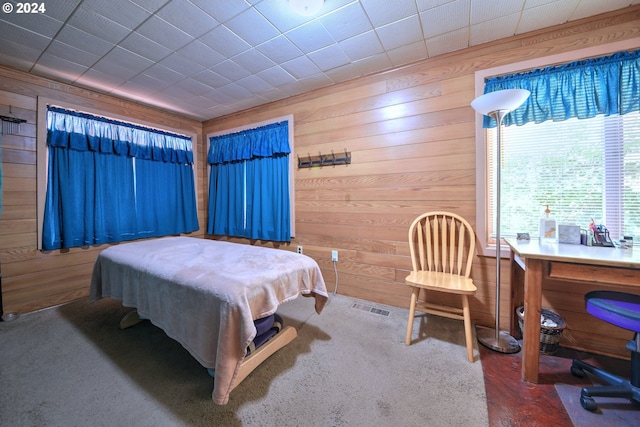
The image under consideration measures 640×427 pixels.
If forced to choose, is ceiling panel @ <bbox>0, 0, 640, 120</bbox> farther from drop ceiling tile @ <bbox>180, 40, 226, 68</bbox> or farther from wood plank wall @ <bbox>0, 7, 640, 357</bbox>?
wood plank wall @ <bbox>0, 7, 640, 357</bbox>

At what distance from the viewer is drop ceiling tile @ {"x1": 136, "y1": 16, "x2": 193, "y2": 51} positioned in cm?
183

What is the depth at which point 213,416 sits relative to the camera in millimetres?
1268

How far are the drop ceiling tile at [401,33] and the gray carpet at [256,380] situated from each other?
2434 mm

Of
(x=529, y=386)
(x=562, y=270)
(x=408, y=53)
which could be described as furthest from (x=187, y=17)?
(x=529, y=386)

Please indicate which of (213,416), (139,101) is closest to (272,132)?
(139,101)

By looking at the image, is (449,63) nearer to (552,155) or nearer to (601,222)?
(552,155)

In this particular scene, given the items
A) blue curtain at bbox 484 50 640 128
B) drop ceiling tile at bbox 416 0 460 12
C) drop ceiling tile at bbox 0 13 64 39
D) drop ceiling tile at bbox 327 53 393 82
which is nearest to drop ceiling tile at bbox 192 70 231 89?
drop ceiling tile at bbox 0 13 64 39

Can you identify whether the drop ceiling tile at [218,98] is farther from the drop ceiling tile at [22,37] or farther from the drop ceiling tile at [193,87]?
the drop ceiling tile at [22,37]

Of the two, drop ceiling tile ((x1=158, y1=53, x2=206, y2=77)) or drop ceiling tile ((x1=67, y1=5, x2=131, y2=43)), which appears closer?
drop ceiling tile ((x1=67, y1=5, x2=131, y2=43))

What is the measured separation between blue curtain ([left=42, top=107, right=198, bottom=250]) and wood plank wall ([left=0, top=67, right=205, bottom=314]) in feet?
0.43

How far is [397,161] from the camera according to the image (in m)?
2.43

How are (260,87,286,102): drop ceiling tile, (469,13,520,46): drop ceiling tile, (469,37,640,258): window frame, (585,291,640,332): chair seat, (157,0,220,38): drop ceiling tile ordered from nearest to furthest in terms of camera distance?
(585,291,640,332): chair seat < (157,0,220,38): drop ceiling tile < (469,13,520,46): drop ceiling tile < (469,37,640,258): window frame < (260,87,286,102): drop ceiling tile

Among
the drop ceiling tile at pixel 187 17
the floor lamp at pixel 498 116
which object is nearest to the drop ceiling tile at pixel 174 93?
the drop ceiling tile at pixel 187 17

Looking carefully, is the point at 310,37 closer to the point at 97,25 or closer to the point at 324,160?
the point at 324,160
